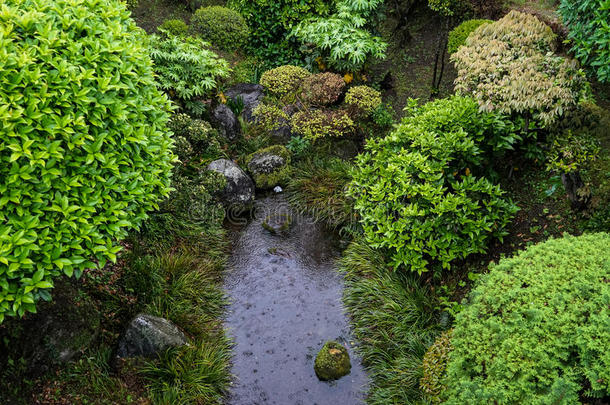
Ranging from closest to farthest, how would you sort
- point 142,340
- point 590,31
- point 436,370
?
point 436,370 < point 142,340 < point 590,31

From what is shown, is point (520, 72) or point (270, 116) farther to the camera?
point (270, 116)

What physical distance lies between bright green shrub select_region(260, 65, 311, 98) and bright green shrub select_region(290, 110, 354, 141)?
0.68 metres

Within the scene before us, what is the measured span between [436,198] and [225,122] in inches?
198

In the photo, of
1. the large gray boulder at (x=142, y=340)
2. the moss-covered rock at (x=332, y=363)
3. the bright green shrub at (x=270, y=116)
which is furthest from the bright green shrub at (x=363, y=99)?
the large gray boulder at (x=142, y=340)

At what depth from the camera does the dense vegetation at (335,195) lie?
11.4 feet

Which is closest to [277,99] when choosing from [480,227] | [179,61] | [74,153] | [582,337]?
[179,61]

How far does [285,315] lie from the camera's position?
6309 millimetres

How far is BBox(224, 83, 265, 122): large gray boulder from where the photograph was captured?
9562 millimetres

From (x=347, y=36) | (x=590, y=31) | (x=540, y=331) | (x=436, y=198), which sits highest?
(x=590, y=31)

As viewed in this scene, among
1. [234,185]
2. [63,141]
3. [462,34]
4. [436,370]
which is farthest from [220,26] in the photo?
[436,370]

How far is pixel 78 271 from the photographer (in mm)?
3967

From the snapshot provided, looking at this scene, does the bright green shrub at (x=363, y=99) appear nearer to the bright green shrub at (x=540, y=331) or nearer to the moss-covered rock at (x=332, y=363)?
the moss-covered rock at (x=332, y=363)

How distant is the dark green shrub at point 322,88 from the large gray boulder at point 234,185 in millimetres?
2223

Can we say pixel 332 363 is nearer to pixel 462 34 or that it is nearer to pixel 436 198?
pixel 436 198
